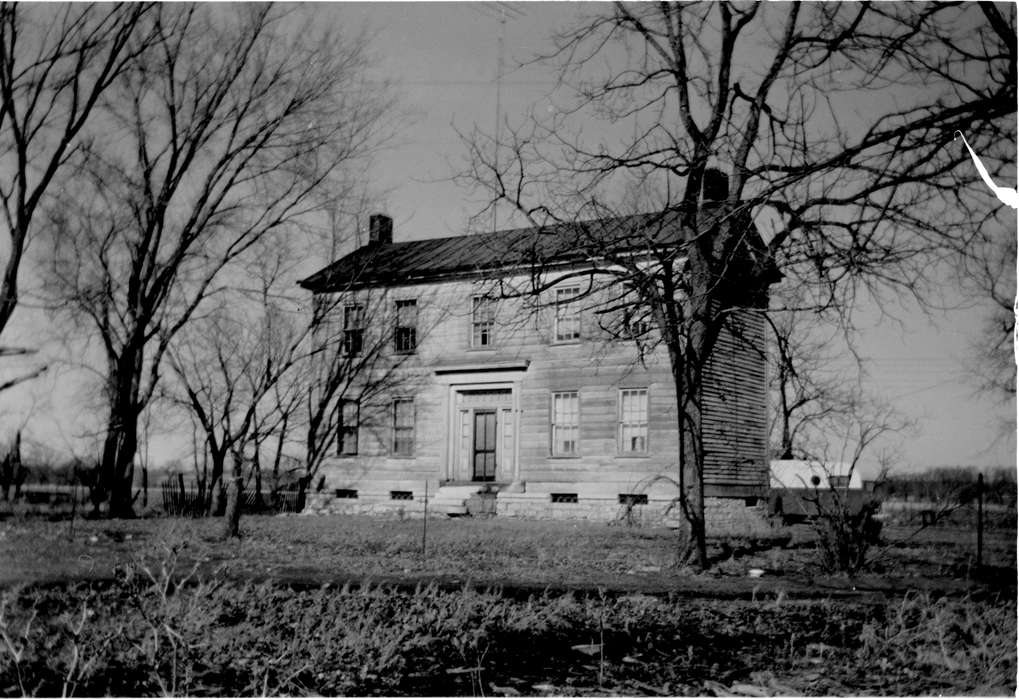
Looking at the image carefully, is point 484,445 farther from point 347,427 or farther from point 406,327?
point 347,427

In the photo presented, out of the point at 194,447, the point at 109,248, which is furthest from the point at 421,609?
the point at 194,447

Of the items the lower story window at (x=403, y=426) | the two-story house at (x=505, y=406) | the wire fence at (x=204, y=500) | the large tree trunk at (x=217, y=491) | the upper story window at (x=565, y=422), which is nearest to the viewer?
the wire fence at (x=204, y=500)

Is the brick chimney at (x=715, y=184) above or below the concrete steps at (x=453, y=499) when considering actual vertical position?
above

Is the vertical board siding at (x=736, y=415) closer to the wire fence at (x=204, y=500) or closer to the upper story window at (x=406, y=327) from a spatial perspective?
the upper story window at (x=406, y=327)

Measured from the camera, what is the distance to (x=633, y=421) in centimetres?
2233

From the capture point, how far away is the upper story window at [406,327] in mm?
25562

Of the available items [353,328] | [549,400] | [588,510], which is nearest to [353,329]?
[353,328]

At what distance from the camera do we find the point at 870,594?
9242 millimetres

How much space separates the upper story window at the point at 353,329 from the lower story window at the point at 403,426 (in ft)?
6.46

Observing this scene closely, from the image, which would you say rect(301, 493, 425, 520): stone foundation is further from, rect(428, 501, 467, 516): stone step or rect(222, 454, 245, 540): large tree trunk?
rect(222, 454, 245, 540): large tree trunk

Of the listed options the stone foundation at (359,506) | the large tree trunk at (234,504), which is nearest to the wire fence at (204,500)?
the stone foundation at (359,506)

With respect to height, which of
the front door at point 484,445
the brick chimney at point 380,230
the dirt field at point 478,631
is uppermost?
the brick chimney at point 380,230

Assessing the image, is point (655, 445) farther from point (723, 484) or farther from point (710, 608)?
point (710, 608)

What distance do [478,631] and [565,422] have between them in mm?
17835
